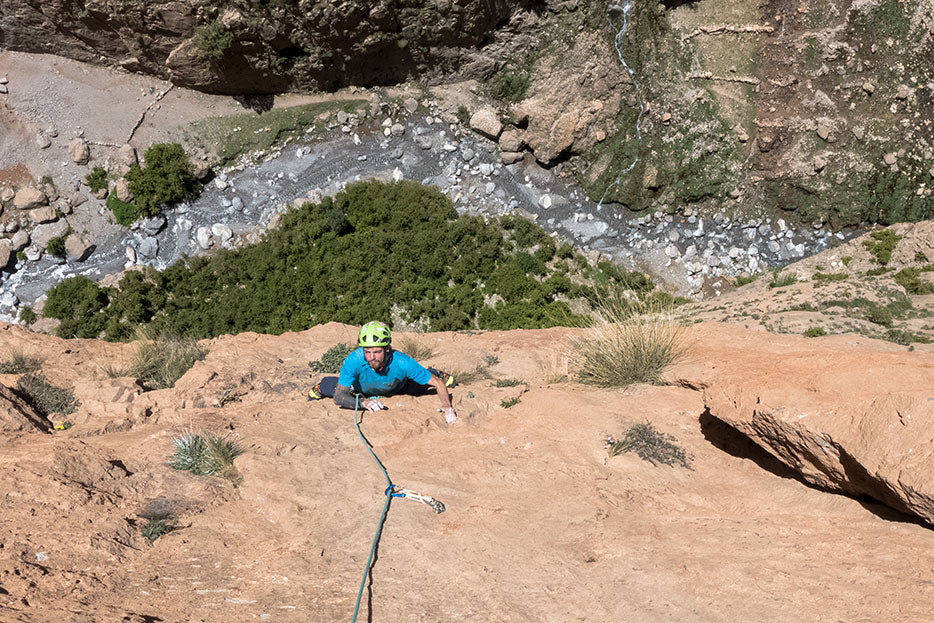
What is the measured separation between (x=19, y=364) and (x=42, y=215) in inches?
296

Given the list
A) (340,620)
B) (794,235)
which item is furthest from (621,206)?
(340,620)

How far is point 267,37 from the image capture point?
14.1m

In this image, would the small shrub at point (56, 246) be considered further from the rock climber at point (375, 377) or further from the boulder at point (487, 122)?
the rock climber at point (375, 377)

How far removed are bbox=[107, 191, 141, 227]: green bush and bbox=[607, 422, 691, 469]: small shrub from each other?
44.7 feet

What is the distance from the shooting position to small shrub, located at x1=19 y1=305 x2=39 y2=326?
46.6 feet

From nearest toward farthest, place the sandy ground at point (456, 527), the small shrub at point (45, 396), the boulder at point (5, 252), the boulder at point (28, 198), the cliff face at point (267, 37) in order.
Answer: the sandy ground at point (456, 527) < the small shrub at point (45, 396) < the cliff face at point (267, 37) < the boulder at point (5, 252) < the boulder at point (28, 198)

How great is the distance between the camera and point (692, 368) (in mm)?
7512

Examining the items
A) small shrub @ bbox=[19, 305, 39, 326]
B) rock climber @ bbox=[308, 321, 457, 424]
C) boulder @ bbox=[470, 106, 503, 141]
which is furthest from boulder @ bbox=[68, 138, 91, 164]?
rock climber @ bbox=[308, 321, 457, 424]

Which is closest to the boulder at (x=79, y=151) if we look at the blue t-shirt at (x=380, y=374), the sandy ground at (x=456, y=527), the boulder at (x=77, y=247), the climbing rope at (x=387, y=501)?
the boulder at (x=77, y=247)

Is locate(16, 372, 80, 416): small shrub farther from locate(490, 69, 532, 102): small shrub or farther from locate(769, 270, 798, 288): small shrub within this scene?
locate(769, 270, 798, 288): small shrub

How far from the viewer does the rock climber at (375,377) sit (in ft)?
22.2

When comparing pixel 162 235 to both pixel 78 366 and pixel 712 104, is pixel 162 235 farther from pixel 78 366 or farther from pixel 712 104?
pixel 712 104

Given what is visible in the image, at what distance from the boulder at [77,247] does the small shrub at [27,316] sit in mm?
1557

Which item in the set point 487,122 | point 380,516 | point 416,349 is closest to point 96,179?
point 487,122
